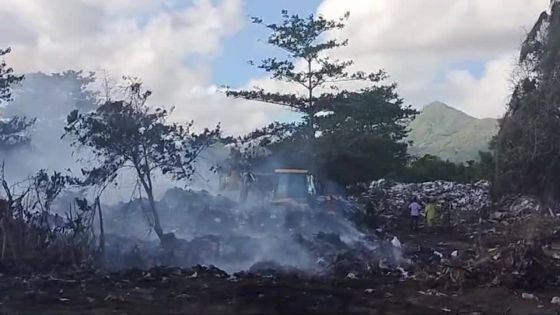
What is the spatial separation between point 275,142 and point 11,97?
12.1 meters

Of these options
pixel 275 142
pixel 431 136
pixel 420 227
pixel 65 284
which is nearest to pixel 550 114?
pixel 420 227

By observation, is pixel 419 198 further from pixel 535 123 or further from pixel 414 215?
pixel 535 123

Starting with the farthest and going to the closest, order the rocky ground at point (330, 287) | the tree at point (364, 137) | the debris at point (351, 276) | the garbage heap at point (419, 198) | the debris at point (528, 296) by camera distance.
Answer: the tree at point (364, 137) < the garbage heap at point (419, 198) < the debris at point (351, 276) < the debris at point (528, 296) < the rocky ground at point (330, 287)

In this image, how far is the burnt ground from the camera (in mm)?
9984

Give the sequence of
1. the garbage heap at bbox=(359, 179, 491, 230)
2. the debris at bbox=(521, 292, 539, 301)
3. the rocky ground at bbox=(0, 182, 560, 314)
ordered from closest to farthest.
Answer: the rocky ground at bbox=(0, 182, 560, 314)
the debris at bbox=(521, 292, 539, 301)
the garbage heap at bbox=(359, 179, 491, 230)

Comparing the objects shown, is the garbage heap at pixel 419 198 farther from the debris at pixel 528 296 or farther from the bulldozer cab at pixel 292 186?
the debris at pixel 528 296

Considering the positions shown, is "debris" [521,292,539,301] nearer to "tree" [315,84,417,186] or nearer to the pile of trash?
the pile of trash

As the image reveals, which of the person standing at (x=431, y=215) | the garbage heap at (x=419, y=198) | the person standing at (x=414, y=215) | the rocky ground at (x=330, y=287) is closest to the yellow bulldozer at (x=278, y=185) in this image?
the garbage heap at (x=419, y=198)

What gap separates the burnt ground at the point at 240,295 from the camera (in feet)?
32.8

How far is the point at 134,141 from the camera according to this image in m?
16.0

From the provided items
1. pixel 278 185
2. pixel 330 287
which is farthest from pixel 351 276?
pixel 278 185

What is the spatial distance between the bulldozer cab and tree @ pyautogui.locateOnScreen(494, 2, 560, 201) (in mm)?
6545

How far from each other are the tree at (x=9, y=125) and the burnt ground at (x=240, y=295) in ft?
41.8

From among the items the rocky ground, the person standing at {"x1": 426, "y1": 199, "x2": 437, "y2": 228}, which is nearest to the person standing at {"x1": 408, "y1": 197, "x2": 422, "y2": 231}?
the person standing at {"x1": 426, "y1": 199, "x2": 437, "y2": 228}
